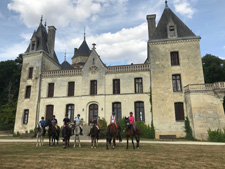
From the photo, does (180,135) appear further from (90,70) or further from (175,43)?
(90,70)

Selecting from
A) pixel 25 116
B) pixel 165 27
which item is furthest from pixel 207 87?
pixel 25 116

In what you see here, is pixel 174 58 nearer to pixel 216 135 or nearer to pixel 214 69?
pixel 216 135

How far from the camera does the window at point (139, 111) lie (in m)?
20.1

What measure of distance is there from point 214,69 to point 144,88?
16956 mm

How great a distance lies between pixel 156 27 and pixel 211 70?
14.6 metres

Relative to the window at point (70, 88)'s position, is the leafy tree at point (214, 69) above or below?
above

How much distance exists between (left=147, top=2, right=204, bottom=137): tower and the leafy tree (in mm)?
12196

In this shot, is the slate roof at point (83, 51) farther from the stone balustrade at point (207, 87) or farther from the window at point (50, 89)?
the stone balustrade at point (207, 87)

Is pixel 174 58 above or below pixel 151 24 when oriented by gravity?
below

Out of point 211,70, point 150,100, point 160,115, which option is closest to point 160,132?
point 160,115

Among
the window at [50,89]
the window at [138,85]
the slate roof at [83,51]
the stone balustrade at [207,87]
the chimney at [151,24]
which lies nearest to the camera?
the stone balustrade at [207,87]

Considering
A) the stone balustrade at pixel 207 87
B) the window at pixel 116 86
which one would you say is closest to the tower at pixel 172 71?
the stone balustrade at pixel 207 87

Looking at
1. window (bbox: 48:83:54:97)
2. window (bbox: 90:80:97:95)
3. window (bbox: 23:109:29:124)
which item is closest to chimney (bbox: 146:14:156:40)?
window (bbox: 90:80:97:95)

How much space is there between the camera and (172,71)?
2017cm
